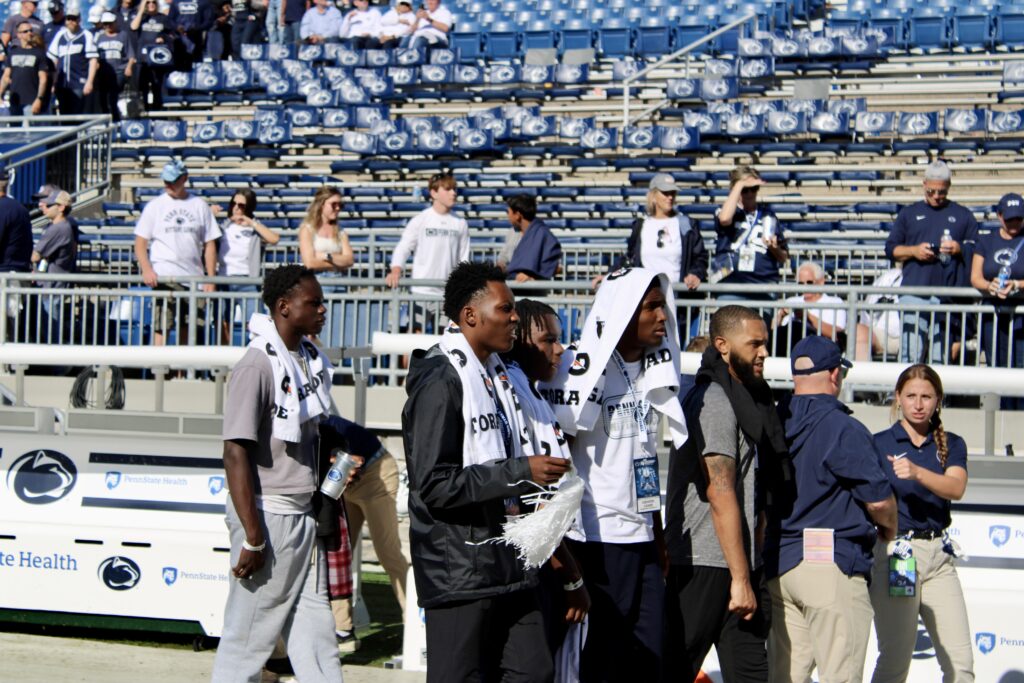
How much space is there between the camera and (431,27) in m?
24.1

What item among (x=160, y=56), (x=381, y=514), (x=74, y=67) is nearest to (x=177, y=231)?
(x=381, y=514)

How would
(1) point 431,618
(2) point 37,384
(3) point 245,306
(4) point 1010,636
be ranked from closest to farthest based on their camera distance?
(1) point 431,618 < (4) point 1010,636 < (3) point 245,306 < (2) point 37,384

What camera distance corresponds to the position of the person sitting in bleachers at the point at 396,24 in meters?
23.9

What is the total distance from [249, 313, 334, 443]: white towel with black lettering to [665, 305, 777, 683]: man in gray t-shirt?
1.39 metres

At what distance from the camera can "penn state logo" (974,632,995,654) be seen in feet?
21.6

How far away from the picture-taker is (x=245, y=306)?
10820mm

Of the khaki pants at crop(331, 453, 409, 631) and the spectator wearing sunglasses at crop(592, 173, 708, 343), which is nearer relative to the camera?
the khaki pants at crop(331, 453, 409, 631)

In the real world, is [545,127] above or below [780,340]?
above

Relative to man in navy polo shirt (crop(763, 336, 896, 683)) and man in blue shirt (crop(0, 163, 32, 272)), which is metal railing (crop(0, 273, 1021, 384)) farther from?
man in navy polo shirt (crop(763, 336, 896, 683))

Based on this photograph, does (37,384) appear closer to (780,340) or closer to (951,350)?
(780,340)

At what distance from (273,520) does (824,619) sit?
6.89 feet

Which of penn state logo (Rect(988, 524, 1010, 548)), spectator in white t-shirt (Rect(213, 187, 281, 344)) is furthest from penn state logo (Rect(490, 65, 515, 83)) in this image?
penn state logo (Rect(988, 524, 1010, 548))

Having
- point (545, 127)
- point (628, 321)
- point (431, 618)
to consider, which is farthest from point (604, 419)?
point (545, 127)

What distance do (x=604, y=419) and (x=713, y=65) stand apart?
1758 cm
